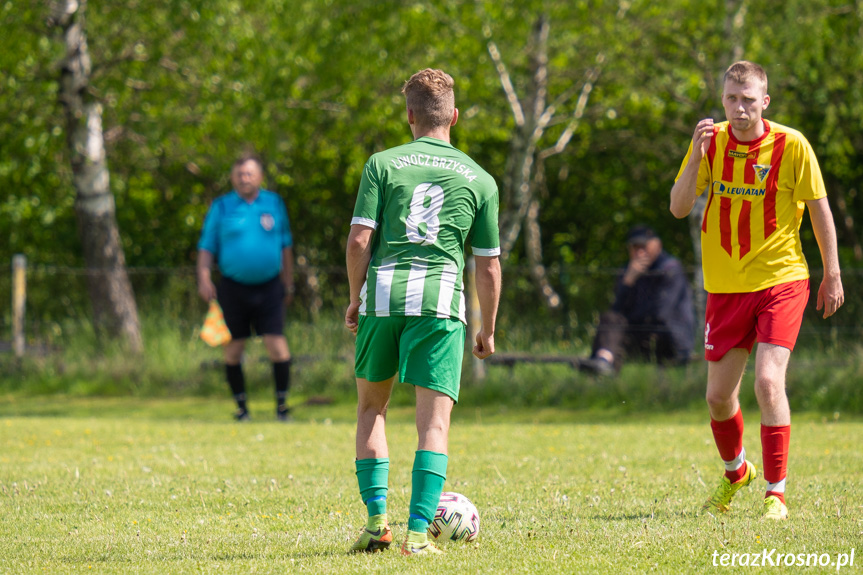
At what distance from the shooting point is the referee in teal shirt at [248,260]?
372 inches

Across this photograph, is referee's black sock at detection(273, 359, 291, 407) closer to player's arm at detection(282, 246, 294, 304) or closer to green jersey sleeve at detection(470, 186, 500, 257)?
player's arm at detection(282, 246, 294, 304)

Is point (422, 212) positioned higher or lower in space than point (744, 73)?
lower

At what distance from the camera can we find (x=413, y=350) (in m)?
4.09

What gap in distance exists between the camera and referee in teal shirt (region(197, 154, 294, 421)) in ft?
31.0

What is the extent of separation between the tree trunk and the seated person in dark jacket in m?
6.33

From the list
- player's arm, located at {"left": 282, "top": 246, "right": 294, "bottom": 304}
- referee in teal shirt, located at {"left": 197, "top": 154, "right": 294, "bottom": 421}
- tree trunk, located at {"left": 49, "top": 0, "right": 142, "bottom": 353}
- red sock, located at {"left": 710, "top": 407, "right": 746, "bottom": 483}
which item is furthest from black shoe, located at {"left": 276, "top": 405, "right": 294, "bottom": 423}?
red sock, located at {"left": 710, "top": 407, "right": 746, "bottom": 483}

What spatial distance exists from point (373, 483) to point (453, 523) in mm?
406

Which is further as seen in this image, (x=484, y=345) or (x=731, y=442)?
(x=731, y=442)

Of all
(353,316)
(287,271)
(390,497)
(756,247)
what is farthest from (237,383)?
(756,247)

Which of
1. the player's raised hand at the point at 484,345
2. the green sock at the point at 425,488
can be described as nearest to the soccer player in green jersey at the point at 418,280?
the green sock at the point at 425,488

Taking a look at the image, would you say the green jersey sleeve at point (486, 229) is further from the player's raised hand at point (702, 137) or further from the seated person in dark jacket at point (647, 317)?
the seated person in dark jacket at point (647, 317)

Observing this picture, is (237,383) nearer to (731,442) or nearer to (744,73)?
(731,442)

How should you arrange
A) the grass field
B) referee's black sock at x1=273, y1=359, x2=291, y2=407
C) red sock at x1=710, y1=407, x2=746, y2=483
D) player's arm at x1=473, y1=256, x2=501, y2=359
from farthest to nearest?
referee's black sock at x1=273, y1=359, x2=291, y2=407, red sock at x1=710, y1=407, x2=746, y2=483, player's arm at x1=473, y1=256, x2=501, y2=359, the grass field

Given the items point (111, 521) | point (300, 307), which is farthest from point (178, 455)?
point (300, 307)
